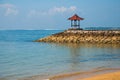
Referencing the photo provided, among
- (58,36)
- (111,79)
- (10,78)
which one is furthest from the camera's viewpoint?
(58,36)

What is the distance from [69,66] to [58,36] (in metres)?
31.9

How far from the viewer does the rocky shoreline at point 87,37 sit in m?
49.1

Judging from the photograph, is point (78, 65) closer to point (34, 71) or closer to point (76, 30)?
point (34, 71)

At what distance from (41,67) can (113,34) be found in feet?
91.5

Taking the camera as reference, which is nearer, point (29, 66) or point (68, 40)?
point (29, 66)

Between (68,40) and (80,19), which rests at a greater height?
(80,19)

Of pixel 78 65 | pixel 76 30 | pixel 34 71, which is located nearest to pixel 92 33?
pixel 76 30

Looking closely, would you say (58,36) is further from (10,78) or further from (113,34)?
(10,78)

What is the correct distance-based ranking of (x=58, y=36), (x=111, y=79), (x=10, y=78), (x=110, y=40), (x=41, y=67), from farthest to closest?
(x=58, y=36) → (x=110, y=40) → (x=41, y=67) → (x=10, y=78) → (x=111, y=79)

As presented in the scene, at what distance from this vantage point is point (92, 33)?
172 feet

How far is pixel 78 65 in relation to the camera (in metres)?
24.9

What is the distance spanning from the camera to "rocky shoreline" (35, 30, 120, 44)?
4910 centimetres

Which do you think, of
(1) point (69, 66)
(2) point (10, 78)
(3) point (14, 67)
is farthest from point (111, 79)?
(3) point (14, 67)

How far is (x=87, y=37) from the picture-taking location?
2046 inches
